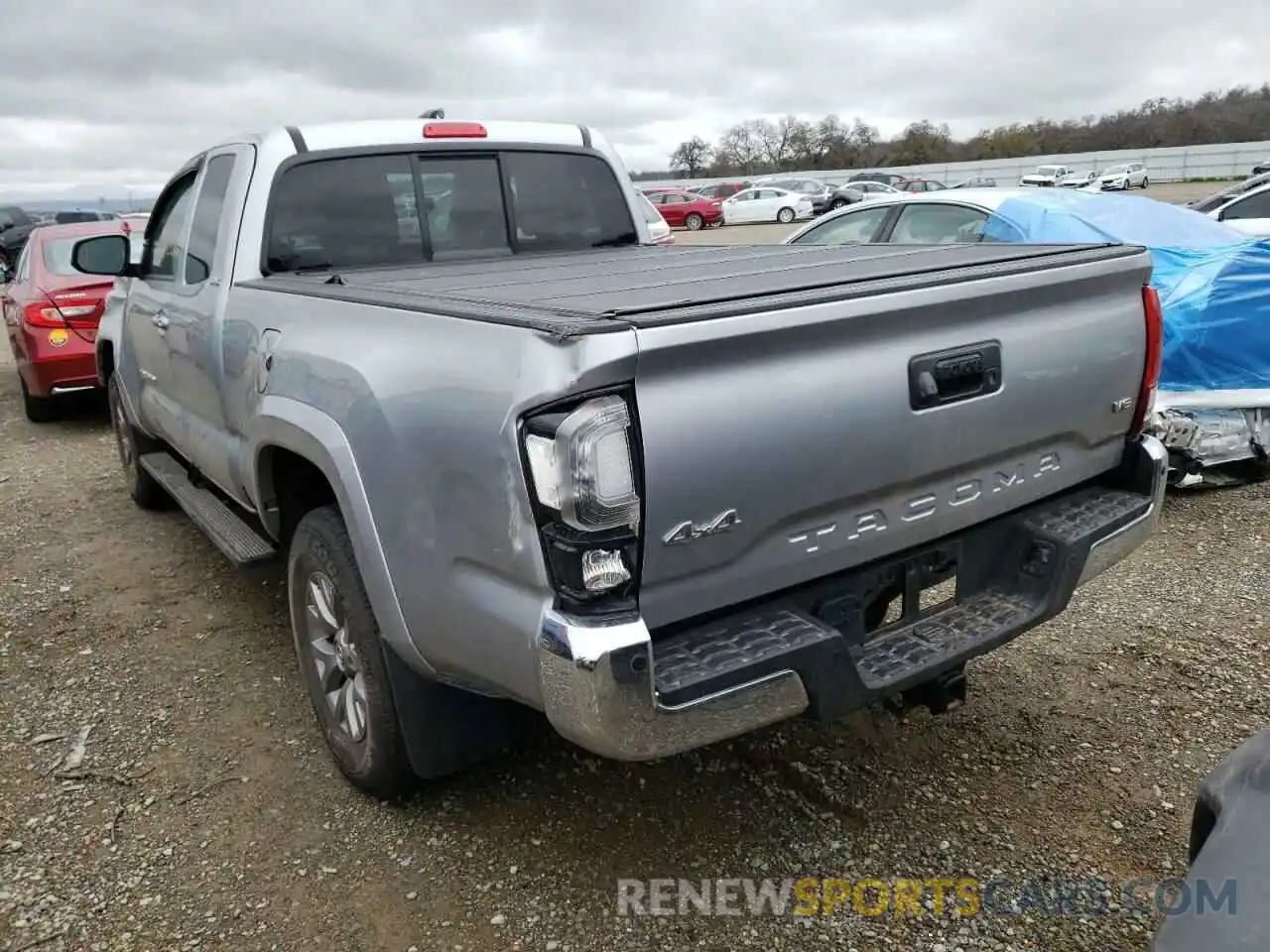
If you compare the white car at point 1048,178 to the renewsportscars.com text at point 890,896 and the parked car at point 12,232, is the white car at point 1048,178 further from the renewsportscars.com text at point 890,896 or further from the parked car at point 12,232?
the renewsportscars.com text at point 890,896

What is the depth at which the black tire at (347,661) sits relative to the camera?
2623mm

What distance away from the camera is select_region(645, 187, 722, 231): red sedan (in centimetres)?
3512

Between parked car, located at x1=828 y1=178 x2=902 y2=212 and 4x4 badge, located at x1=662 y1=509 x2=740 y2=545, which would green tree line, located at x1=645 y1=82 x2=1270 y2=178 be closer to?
parked car, located at x1=828 y1=178 x2=902 y2=212

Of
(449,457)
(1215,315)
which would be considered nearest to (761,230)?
(1215,315)

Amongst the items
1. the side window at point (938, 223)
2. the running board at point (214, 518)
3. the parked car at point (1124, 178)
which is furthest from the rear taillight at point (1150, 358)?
the parked car at point (1124, 178)

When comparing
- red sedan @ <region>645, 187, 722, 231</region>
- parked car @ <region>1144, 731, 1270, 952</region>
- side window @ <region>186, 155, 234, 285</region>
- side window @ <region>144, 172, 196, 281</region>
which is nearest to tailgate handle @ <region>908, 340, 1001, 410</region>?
parked car @ <region>1144, 731, 1270, 952</region>

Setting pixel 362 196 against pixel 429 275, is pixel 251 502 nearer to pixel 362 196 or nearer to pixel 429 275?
pixel 429 275

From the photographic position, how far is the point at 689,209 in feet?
115

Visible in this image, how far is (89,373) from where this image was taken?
8055mm

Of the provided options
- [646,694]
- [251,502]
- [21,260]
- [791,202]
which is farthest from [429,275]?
[791,202]

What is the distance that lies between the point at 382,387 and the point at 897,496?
4.12ft

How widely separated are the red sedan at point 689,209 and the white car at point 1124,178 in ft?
48.7

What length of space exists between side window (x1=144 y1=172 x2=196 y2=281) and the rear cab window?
82 cm

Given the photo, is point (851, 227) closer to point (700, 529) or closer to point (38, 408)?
point (700, 529)
